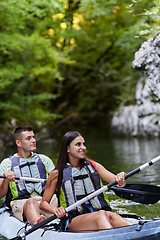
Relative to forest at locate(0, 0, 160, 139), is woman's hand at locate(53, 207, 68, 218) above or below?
below

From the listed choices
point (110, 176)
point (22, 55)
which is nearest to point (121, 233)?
point (110, 176)

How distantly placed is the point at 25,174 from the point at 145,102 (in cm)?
1075

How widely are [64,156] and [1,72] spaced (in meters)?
10.5

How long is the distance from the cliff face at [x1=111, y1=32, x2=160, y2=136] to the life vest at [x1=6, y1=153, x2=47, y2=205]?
5703mm

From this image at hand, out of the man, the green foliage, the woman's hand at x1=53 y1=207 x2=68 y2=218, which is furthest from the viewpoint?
the green foliage

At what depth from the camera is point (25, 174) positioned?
3787 millimetres

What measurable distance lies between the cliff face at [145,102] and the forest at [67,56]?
1.82 ft

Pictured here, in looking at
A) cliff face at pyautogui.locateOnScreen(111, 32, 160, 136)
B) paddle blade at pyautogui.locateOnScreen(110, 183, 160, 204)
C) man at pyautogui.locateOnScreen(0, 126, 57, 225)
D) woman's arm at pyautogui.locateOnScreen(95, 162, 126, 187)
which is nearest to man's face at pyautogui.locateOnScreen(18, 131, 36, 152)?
man at pyautogui.locateOnScreen(0, 126, 57, 225)

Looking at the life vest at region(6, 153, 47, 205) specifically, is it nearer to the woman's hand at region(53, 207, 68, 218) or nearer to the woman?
the woman

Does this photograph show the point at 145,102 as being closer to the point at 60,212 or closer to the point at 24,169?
the point at 24,169

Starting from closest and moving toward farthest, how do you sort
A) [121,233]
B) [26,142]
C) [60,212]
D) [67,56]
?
[121,233] → [60,212] → [26,142] → [67,56]

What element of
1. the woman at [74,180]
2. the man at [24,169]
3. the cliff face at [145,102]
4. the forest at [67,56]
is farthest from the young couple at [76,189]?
the cliff face at [145,102]

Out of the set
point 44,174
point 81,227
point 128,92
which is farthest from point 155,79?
point 128,92

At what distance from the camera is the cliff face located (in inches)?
351
